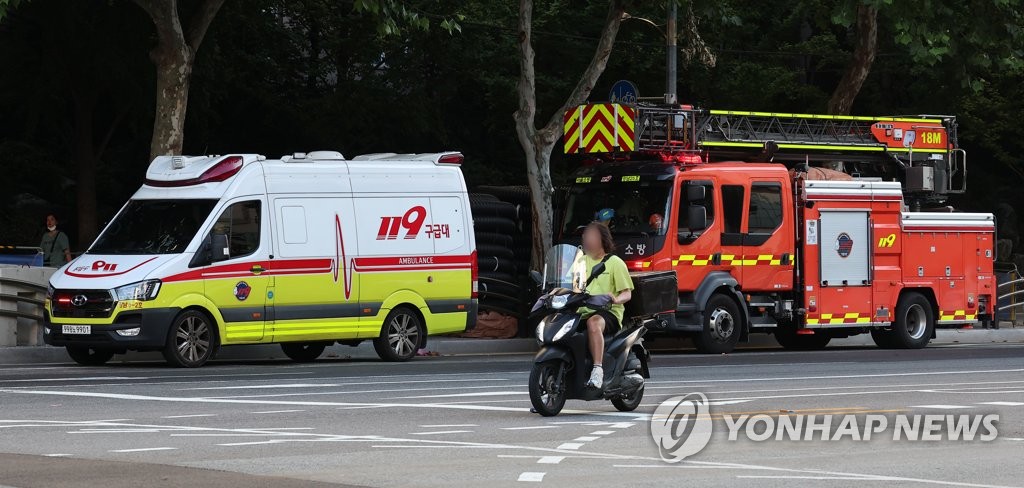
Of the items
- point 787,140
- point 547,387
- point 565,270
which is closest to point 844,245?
point 787,140

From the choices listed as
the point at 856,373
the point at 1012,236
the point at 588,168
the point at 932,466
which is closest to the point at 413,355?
the point at 588,168

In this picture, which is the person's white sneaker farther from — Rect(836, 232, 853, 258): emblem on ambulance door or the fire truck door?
Rect(836, 232, 853, 258): emblem on ambulance door

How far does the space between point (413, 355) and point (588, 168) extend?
4233 millimetres

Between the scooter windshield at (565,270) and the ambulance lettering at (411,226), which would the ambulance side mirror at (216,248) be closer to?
the ambulance lettering at (411,226)

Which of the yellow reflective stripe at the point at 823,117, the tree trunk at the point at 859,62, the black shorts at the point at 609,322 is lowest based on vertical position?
the black shorts at the point at 609,322

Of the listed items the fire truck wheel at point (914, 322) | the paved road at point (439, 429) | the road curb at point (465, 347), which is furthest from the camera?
the fire truck wheel at point (914, 322)

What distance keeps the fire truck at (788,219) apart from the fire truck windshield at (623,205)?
20 millimetres

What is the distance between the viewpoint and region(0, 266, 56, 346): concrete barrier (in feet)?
74.0

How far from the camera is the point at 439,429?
13.1m

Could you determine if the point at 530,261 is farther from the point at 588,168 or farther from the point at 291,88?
the point at 291,88

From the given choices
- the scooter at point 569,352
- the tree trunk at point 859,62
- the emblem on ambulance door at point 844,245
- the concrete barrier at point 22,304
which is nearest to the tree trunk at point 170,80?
the concrete barrier at point 22,304

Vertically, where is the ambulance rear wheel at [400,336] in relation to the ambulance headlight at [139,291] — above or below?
below

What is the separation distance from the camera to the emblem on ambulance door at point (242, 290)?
20812mm

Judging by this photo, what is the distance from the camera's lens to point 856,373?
66.5ft
